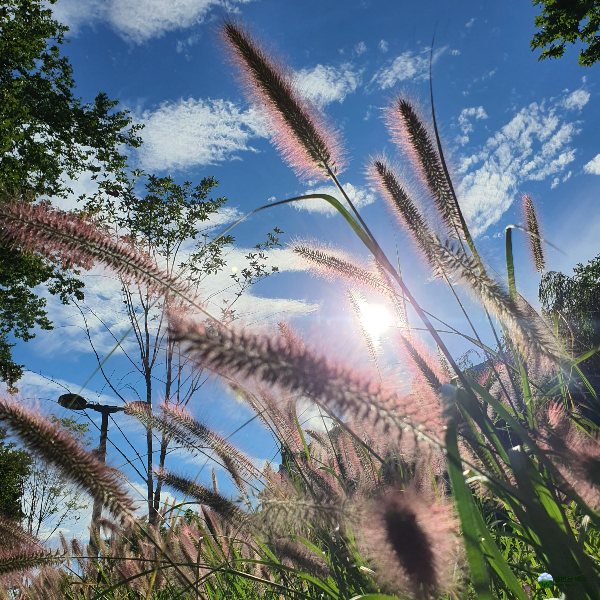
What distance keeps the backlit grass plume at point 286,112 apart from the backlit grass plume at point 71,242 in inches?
30.3

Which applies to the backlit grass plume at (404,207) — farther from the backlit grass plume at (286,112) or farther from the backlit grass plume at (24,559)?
the backlit grass plume at (24,559)

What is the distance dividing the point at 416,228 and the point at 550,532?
106 cm

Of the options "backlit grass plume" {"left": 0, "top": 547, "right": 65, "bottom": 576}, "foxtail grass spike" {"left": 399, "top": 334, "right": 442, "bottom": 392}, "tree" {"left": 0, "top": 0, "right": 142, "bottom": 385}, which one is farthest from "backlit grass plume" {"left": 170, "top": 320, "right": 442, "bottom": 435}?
"tree" {"left": 0, "top": 0, "right": 142, "bottom": 385}

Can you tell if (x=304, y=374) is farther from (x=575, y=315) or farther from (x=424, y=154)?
(x=575, y=315)

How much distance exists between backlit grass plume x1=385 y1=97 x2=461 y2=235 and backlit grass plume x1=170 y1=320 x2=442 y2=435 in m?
1.05

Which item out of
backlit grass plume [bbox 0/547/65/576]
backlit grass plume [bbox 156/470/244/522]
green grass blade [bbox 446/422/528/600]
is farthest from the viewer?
backlit grass plume [bbox 0/547/65/576]

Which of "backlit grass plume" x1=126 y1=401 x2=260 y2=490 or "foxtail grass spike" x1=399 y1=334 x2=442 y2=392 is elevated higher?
"backlit grass plume" x1=126 y1=401 x2=260 y2=490

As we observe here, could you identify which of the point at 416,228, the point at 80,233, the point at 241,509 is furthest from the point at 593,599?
the point at 80,233

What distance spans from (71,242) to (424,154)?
1.26m

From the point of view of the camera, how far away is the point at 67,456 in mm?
1224

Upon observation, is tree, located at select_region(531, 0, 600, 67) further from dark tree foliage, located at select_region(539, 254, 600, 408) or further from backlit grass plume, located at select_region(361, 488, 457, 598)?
backlit grass plume, located at select_region(361, 488, 457, 598)

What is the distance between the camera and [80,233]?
117 cm

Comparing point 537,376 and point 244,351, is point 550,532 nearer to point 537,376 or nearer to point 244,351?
point 244,351

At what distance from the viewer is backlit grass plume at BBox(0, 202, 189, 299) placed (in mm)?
1119
